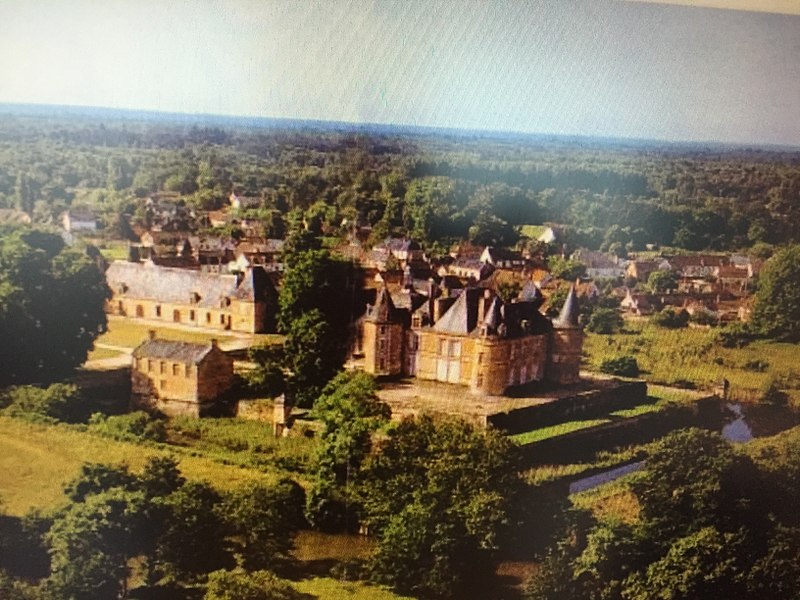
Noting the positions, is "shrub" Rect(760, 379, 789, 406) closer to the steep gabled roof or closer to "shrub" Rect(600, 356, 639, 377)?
"shrub" Rect(600, 356, 639, 377)

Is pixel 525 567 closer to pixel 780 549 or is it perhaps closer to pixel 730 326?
pixel 780 549

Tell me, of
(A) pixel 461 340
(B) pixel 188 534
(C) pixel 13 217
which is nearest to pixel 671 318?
(A) pixel 461 340

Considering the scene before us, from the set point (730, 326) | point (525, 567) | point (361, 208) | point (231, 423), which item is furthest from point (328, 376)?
point (730, 326)

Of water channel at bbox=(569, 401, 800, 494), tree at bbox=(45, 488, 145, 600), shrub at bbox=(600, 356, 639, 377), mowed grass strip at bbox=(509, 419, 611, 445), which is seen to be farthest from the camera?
water channel at bbox=(569, 401, 800, 494)

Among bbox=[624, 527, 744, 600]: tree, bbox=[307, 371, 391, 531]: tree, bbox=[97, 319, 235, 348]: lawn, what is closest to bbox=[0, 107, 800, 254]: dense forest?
bbox=[97, 319, 235, 348]: lawn

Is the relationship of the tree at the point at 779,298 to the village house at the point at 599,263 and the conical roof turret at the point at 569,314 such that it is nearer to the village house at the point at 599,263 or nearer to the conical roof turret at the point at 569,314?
the village house at the point at 599,263

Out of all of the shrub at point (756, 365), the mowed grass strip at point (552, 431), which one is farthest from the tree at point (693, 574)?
the shrub at point (756, 365)

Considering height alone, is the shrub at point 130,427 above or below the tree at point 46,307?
below
